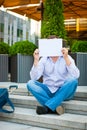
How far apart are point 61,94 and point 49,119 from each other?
0.37 metres

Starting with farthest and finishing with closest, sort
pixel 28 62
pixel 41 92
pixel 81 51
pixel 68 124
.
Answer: pixel 28 62, pixel 81 51, pixel 41 92, pixel 68 124

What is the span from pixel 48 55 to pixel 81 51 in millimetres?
2150

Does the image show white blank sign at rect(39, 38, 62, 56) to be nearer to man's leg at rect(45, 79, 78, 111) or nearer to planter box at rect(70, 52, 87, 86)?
man's leg at rect(45, 79, 78, 111)

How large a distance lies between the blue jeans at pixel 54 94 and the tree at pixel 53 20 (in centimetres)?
233

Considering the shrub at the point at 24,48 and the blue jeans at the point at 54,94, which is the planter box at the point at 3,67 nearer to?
the shrub at the point at 24,48

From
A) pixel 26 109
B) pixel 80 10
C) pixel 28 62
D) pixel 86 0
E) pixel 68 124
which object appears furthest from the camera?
pixel 80 10

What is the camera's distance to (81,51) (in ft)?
20.9

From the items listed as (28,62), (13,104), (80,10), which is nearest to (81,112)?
(13,104)

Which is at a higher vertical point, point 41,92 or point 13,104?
point 41,92

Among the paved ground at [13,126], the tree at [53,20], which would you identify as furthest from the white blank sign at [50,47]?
the tree at [53,20]

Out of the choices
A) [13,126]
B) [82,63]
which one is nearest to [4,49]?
[82,63]

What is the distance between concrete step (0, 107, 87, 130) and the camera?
4.05 m

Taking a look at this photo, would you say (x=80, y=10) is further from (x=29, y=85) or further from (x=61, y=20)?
(x=29, y=85)

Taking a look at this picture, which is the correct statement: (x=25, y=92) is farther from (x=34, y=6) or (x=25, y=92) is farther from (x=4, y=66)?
(x=34, y=6)
